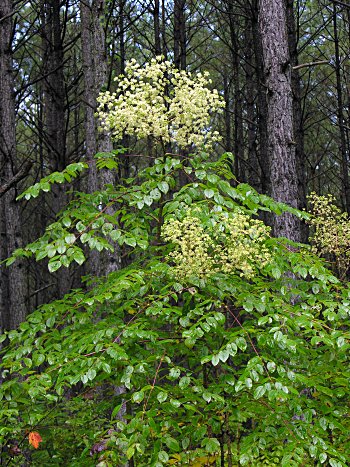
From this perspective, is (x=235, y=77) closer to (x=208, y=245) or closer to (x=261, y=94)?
(x=261, y=94)

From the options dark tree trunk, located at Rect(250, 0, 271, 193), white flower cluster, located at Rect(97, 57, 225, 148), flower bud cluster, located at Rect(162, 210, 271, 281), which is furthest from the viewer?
dark tree trunk, located at Rect(250, 0, 271, 193)

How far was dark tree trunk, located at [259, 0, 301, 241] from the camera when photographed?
5.68m

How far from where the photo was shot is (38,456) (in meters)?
5.95

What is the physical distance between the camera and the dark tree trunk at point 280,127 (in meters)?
5.68

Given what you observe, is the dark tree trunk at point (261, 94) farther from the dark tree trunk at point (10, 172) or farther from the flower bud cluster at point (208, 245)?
the flower bud cluster at point (208, 245)

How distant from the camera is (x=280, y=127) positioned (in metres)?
5.75

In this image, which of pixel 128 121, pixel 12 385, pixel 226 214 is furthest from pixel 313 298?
pixel 12 385

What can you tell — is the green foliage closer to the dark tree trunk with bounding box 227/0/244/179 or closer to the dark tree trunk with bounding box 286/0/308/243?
the dark tree trunk with bounding box 286/0/308/243

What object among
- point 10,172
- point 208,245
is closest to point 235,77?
point 10,172

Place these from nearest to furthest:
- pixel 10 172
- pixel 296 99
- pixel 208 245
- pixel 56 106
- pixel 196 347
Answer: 1. pixel 208 245
2. pixel 196 347
3. pixel 10 172
4. pixel 296 99
5. pixel 56 106

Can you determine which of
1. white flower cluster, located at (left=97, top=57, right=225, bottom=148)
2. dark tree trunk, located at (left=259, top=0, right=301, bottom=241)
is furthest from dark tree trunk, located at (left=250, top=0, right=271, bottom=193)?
white flower cluster, located at (left=97, top=57, right=225, bottom=148)

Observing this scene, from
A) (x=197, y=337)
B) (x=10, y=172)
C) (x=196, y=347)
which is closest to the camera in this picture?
(x=197, y=337)

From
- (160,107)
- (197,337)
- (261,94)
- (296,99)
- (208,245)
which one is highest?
(261,94)

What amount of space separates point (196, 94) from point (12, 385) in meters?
2.31
